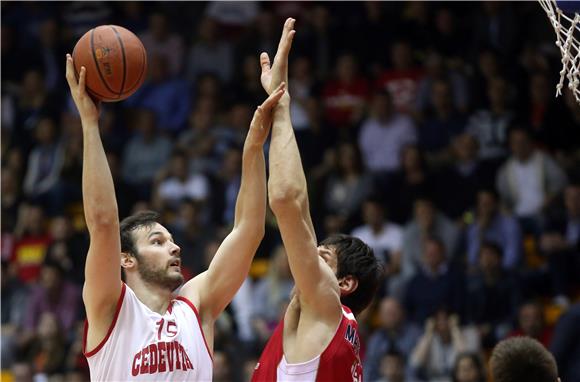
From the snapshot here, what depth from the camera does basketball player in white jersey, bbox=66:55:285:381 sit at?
464 cm

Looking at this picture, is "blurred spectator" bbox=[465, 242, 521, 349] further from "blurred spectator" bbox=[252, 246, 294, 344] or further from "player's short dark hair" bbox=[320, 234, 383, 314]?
"player's short dark hair" bbox=[320, 234, 383, 314]

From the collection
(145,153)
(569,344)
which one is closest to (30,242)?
(145,153)

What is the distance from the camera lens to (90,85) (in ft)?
15.8

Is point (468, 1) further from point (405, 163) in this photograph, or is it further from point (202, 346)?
point (202, 346)

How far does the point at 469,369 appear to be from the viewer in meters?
8.94

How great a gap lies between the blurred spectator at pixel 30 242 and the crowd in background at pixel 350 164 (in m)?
0.03

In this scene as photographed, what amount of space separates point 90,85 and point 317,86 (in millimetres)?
8129

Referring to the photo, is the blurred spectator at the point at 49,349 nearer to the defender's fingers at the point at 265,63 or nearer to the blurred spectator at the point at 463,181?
the blurred spectator at the point at 463,181

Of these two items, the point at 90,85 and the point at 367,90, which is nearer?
the point at 90,85

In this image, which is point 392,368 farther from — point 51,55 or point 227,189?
point 51,55

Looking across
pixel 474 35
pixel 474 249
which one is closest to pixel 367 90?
pixel 474 35

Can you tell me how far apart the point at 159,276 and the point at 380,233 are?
20.5 ft

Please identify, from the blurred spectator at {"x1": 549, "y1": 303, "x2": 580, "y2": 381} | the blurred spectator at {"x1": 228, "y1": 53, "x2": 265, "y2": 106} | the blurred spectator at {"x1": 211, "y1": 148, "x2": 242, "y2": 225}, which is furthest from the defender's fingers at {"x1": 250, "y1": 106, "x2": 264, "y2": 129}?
the blurred spectator at {"x1": 228, "y1": 53, "x2": 265, "y2": 106}

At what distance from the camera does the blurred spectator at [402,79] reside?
12.4 meters
